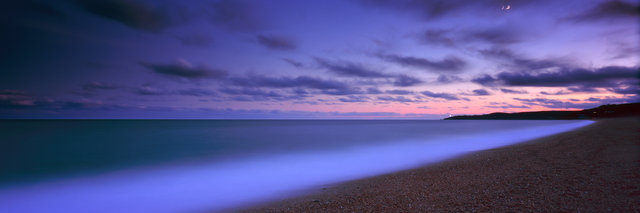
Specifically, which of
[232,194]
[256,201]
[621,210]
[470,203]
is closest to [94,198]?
[232,194]

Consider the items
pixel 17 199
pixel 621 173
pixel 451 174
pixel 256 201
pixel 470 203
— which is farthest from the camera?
pixel 17 199

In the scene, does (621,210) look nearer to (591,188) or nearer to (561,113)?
(591,188)

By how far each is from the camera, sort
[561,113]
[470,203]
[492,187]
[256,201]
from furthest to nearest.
→ [561,113], [256,201], [492,187], [470,203]

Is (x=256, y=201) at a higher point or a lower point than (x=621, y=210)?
lower

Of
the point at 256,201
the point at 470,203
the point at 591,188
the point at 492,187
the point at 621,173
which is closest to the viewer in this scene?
the point at 470,203

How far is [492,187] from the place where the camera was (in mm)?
4953

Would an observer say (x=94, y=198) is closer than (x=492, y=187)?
No

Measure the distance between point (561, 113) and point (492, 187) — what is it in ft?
599

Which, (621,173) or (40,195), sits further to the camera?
(40,195)

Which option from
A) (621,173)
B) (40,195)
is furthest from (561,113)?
(40,195)

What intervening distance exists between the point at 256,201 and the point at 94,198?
4.61 meters

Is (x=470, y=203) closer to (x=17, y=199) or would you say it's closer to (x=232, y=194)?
(x=232, y=194)

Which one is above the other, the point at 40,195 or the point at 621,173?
the point at 621,173

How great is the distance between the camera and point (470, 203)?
4.18 m
